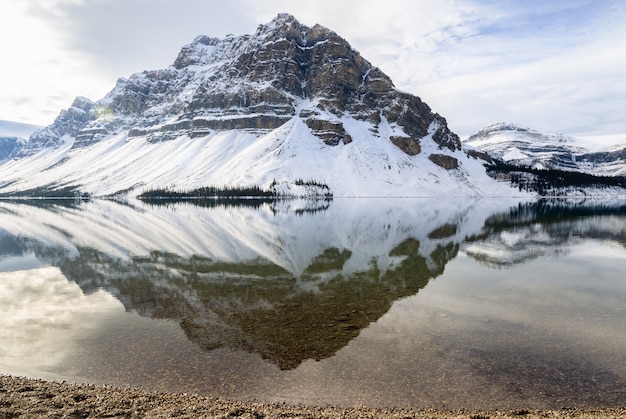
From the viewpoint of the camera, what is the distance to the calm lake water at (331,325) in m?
16.5

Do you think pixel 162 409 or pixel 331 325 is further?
pixel 331 325

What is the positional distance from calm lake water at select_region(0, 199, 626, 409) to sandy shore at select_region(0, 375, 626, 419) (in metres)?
1.04

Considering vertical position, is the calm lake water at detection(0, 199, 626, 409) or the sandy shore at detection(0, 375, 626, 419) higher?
the sandy shore at detection(0, 375, 626, 419)

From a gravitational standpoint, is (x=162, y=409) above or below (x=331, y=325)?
above

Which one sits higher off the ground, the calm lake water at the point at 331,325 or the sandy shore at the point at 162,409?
the sandy shore at the point at 162,409

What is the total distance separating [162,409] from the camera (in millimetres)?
13547

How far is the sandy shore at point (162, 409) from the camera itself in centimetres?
1298

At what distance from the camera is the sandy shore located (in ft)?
42.6

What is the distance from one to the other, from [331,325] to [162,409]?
39.1ft

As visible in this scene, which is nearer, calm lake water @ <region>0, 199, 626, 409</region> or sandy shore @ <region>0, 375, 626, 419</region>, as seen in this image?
A: sandy shore @ <region>0, 375, 626, 419</region>

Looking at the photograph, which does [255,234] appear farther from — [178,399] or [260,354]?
[178,399]

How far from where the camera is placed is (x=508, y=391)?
52.1ft

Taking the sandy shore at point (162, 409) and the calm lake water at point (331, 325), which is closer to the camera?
the sandy shore at point (162, 409)

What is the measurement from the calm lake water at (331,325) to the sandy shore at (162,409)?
1045 mm
